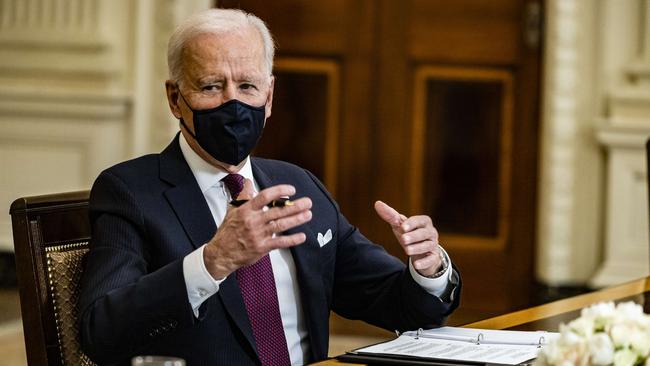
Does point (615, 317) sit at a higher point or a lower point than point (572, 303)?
higher

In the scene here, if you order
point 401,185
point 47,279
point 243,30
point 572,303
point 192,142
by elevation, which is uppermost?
point 243,30

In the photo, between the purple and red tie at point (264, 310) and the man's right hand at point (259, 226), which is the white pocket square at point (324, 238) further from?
the man's right hand at point (259, 226)

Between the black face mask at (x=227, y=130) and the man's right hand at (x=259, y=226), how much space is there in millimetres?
337

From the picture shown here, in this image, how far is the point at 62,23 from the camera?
230 inches

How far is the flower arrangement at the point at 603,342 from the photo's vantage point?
1302mm

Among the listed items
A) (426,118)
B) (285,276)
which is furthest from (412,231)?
(426,118)

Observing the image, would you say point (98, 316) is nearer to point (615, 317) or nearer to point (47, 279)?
point (47, 279)

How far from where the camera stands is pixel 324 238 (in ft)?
7.45

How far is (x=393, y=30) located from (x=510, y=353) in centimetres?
403

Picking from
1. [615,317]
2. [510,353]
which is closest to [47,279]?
[510,353]

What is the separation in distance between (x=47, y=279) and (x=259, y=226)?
1.34ft

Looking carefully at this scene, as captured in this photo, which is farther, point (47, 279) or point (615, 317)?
point (47, 279)

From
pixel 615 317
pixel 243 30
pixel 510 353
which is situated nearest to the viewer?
pixel 615 317

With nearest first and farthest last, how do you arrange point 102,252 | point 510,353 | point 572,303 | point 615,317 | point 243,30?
point 615,317 < point 510,353 < point 102,252 < point 243,30 < point 572,303
